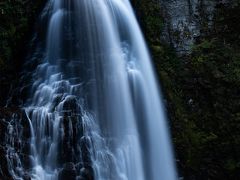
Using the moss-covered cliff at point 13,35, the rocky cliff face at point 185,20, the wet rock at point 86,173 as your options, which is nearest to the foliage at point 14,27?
the moss-covered cliff at point 13,35

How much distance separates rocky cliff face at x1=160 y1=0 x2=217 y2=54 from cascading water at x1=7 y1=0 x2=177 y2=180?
190 cm

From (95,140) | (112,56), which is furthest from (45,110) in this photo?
(112,56)

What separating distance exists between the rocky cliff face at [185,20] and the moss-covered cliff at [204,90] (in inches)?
4.5

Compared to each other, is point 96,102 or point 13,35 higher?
point 13,35

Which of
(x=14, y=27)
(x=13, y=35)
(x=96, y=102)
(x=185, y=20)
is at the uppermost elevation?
(x=185, y=20)

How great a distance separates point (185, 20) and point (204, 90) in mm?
2529

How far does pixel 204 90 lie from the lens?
37.5ft

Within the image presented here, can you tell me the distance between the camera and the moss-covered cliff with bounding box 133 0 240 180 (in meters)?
10.5

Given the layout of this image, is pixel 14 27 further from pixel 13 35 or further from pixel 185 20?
pixel 185 20

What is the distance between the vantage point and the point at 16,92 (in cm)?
873

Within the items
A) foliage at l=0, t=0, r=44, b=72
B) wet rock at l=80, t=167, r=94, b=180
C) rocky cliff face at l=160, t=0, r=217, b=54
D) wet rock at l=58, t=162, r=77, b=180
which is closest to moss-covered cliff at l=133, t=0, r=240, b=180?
rocky cliff face at l=160, t=0, r=217, b=54

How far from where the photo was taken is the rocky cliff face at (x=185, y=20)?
1243cm

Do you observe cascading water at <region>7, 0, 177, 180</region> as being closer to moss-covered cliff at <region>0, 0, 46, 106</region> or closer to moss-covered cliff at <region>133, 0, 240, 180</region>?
moss-covered cliff at <region>0, 0, 46, 106</region>

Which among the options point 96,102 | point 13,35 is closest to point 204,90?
point 96,102
